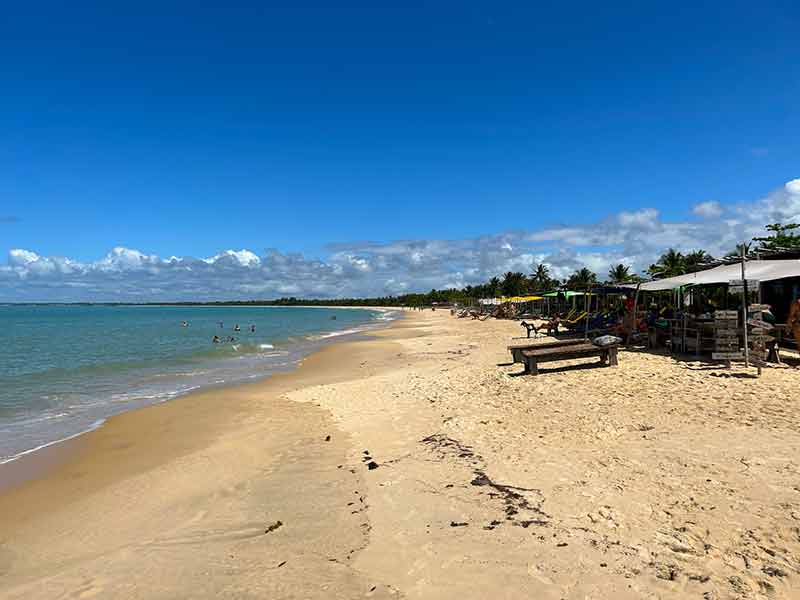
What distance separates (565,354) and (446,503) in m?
7.49

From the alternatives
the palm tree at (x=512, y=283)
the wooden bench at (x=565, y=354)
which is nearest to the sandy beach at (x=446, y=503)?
the wooden bench at (x=565, y=354)

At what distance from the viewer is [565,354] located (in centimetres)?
1145

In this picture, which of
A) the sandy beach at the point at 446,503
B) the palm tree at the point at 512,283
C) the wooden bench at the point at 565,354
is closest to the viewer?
the sandy beach at the point at 446,503

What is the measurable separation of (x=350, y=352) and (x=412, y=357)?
5520 mm

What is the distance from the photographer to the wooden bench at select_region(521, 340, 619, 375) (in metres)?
11.4

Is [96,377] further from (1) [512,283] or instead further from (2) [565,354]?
(1) [512,283]

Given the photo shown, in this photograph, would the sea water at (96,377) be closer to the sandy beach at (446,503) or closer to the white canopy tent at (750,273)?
the sandy beach at (446,503)

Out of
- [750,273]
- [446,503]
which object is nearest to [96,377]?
[446,503]

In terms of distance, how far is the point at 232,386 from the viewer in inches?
574

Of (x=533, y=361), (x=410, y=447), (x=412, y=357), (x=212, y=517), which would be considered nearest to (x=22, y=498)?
(x=212, y=517)

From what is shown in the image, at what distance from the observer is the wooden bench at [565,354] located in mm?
11414

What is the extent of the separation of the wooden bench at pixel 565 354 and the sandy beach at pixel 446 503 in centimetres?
172

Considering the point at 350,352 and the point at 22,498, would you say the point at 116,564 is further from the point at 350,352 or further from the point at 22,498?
the point at 350,352

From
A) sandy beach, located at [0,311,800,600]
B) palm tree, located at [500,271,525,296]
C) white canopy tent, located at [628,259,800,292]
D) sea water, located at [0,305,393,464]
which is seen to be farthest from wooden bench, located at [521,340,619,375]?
palm tree, located at [500,271,525,296]
